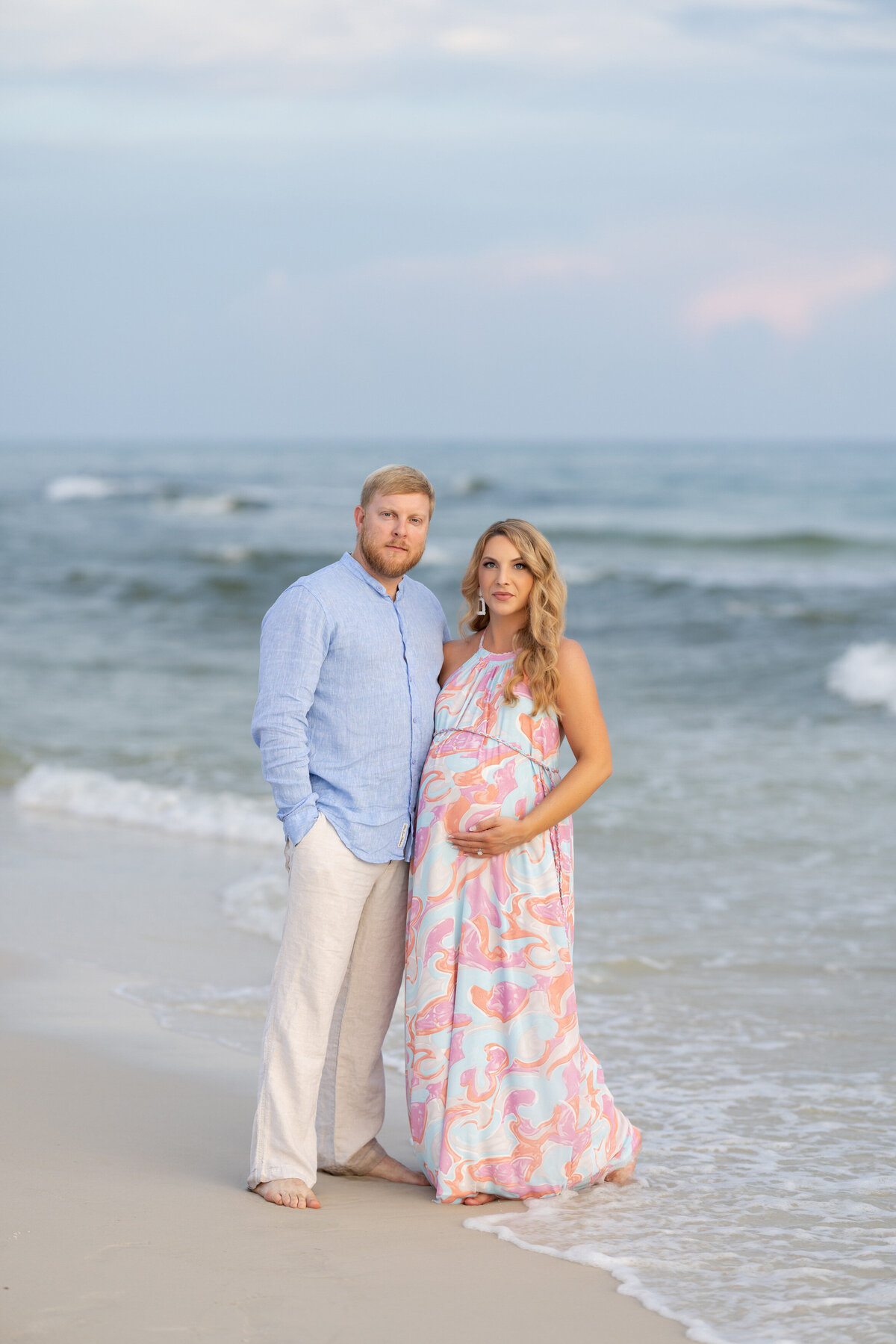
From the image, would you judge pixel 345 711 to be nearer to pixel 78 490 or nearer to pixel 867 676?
pixel 867 676

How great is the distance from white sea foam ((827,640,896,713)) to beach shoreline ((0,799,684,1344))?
8.46m

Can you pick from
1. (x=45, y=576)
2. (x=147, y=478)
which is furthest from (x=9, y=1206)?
(x=147, y=478)

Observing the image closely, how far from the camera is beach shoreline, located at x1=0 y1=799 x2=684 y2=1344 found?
282 centimetres

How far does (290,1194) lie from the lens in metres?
3.44

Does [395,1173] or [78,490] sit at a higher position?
[78,490]

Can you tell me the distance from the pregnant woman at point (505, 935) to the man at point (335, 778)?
4.5 inches

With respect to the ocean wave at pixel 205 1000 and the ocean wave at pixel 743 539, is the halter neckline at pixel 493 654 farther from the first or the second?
the ocean wave at pixel 743 539

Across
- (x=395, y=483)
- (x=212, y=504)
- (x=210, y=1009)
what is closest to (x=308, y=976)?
(x=395, y=483)

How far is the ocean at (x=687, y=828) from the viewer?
3420mm

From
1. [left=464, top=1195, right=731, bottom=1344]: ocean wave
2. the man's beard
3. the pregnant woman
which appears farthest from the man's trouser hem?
the man's beard

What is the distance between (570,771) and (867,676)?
977cm

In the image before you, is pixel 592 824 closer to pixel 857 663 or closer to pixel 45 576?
pixel 857 663

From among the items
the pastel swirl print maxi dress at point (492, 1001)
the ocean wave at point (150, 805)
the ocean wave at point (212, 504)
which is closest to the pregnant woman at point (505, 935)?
the pastel swirl print maxi dress at point (492, 1001)

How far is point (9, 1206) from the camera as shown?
329 cm
